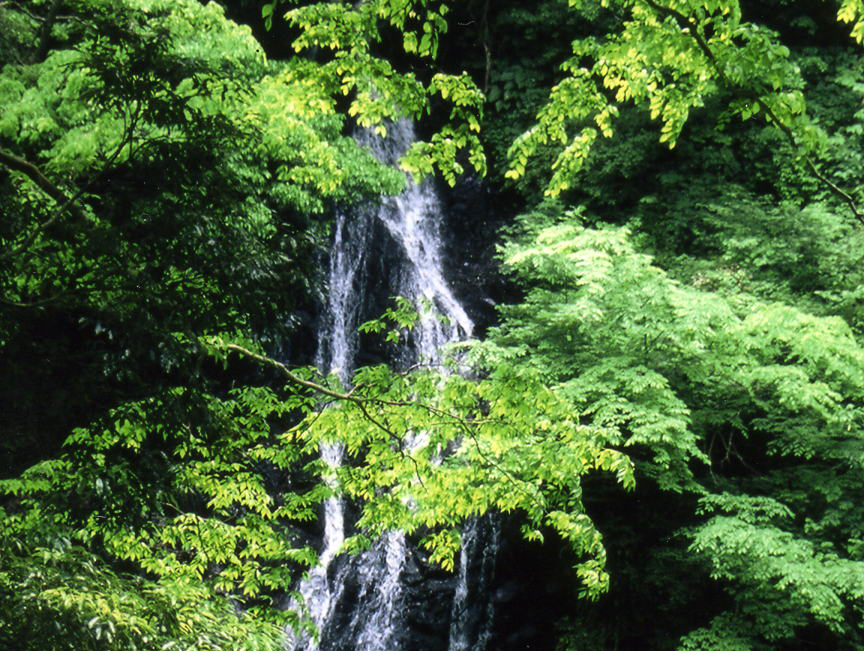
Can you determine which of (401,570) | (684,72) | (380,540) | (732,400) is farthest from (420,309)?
(684,72)

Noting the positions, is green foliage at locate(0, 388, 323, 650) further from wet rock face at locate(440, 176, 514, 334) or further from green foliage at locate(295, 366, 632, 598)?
wet rock face at locate(440, 176, 514, 334)

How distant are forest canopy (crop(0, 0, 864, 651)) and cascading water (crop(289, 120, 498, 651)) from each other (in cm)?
44

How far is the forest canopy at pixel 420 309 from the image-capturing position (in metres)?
3.11

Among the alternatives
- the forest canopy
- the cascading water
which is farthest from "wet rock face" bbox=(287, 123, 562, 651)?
the forest canopy

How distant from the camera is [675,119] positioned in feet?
12.5

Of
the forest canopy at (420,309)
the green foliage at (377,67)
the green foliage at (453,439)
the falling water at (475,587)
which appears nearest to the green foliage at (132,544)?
the forest canopy at (420,309)

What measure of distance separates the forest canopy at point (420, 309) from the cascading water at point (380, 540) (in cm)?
44

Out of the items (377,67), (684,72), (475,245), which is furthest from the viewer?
(475,245)

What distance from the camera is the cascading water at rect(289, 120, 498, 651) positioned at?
8.61 m

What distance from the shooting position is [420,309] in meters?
11.0

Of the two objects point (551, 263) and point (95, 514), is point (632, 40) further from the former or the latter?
point (551, 263)

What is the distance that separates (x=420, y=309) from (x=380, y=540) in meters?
3.88

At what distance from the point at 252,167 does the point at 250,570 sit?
16.2ft

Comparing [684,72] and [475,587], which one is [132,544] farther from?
[475,587]
